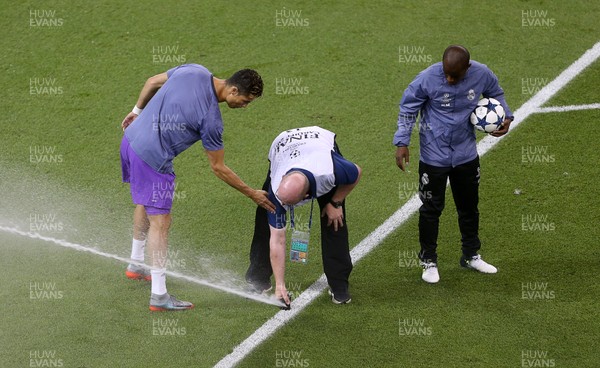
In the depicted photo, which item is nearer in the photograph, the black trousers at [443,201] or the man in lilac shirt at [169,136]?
the man in lilac shirt at [169,136]

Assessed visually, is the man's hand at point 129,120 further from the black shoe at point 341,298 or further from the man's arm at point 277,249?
the black shoe at point 341,298

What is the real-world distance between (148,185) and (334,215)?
1.60 m

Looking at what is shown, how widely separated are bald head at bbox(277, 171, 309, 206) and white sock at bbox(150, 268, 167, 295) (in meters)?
1.42

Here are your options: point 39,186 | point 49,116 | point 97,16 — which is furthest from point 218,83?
point 97,16

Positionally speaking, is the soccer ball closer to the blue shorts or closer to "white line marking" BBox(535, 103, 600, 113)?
the blue shorts

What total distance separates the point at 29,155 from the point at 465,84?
205 inches

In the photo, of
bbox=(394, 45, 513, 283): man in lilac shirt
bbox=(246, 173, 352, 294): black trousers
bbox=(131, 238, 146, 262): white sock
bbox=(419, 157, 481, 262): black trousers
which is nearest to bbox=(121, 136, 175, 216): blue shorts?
bbox=(131, 238, 146, 262): white sock

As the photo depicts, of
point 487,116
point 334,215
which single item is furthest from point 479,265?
point 334,215

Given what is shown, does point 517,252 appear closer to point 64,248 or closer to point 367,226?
point 367,226

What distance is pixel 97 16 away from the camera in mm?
13570

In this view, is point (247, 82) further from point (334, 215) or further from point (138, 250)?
point (138, 250)

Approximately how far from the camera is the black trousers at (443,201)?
28.6ft

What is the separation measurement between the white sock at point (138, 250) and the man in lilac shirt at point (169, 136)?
0.38 metres

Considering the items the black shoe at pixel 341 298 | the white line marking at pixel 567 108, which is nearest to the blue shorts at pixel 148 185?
the black shoe at pixel 341 298
